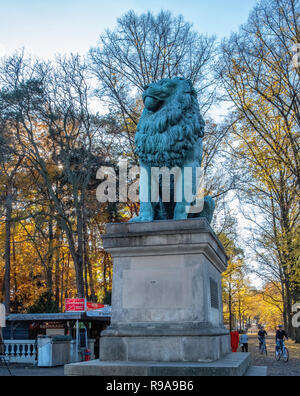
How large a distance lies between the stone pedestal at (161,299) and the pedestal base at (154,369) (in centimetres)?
1

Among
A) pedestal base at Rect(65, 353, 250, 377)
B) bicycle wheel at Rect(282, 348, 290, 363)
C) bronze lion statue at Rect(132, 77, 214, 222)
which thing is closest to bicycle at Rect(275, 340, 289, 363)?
bicycle wheel at Rect(282, 348, 290, 363)

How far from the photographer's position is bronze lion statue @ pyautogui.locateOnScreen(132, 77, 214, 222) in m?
6.60

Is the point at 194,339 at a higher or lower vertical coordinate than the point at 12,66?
lower

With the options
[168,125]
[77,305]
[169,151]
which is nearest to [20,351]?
[77,305]

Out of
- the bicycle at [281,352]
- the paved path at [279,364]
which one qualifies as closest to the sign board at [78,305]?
the paved path at [279,364]

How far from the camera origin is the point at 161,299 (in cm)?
573

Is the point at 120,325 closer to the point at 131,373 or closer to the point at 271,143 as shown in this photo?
the point at 131,373

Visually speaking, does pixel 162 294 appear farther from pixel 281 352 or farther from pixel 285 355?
pixel 281 352

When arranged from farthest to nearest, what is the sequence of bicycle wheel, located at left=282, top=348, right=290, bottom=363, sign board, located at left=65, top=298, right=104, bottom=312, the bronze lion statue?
1. sign board, located at left=65, top=298, right=104, bottom=312
2. bicycle wheel, located at left=282, top=348, right=290, bottom=363
3. the bronze lion statue

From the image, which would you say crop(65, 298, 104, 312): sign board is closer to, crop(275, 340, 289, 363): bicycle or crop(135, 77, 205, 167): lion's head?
crop(275, 340, 289, 363): bicycle

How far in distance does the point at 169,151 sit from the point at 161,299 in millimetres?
2228

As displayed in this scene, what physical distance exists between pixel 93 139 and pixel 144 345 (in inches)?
898
